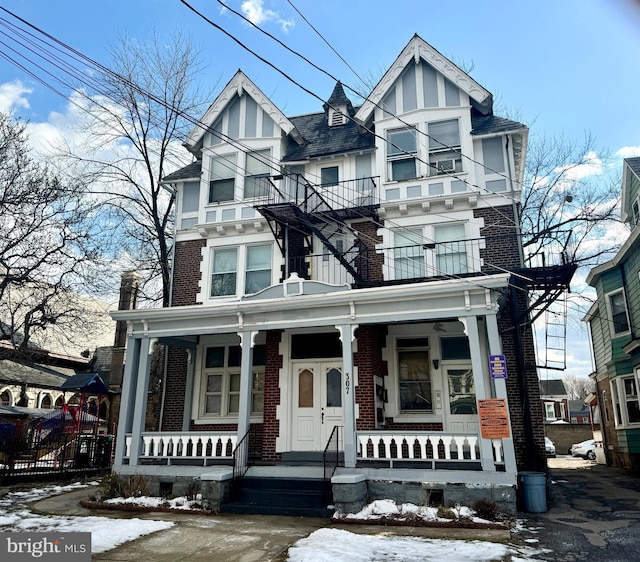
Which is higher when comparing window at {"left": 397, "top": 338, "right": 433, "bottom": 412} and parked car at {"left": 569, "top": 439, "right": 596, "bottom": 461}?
window at {"left": 397, "top": 338, "right": 433, "bottom": 412}

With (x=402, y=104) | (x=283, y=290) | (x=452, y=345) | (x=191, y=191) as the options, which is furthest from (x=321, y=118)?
(x=452, y=345)

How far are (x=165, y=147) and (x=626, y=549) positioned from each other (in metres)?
20.3

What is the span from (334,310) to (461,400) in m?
4.28

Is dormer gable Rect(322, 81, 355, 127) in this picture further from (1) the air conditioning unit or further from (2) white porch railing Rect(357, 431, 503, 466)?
(2) white porch railing Rect(357, 431, 503, 466)

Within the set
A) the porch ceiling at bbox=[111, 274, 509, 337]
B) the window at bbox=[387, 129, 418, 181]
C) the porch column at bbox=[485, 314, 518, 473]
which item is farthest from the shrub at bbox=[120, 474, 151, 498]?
the window at bbox=[387, 129, 418, 181]

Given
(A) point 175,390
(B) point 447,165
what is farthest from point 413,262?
(A) point 175,390

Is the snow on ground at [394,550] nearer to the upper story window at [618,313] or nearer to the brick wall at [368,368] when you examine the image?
the brick wall at [368,368]

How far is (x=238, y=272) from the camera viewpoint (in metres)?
15.6

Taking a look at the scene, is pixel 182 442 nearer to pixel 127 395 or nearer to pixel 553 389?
pixel 127 395

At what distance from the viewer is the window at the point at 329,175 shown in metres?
15.8

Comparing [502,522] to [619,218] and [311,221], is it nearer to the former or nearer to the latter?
[311,221]

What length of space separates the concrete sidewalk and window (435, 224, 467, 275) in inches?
281

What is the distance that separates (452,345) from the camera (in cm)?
1336

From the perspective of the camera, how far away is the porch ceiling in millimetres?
10625
